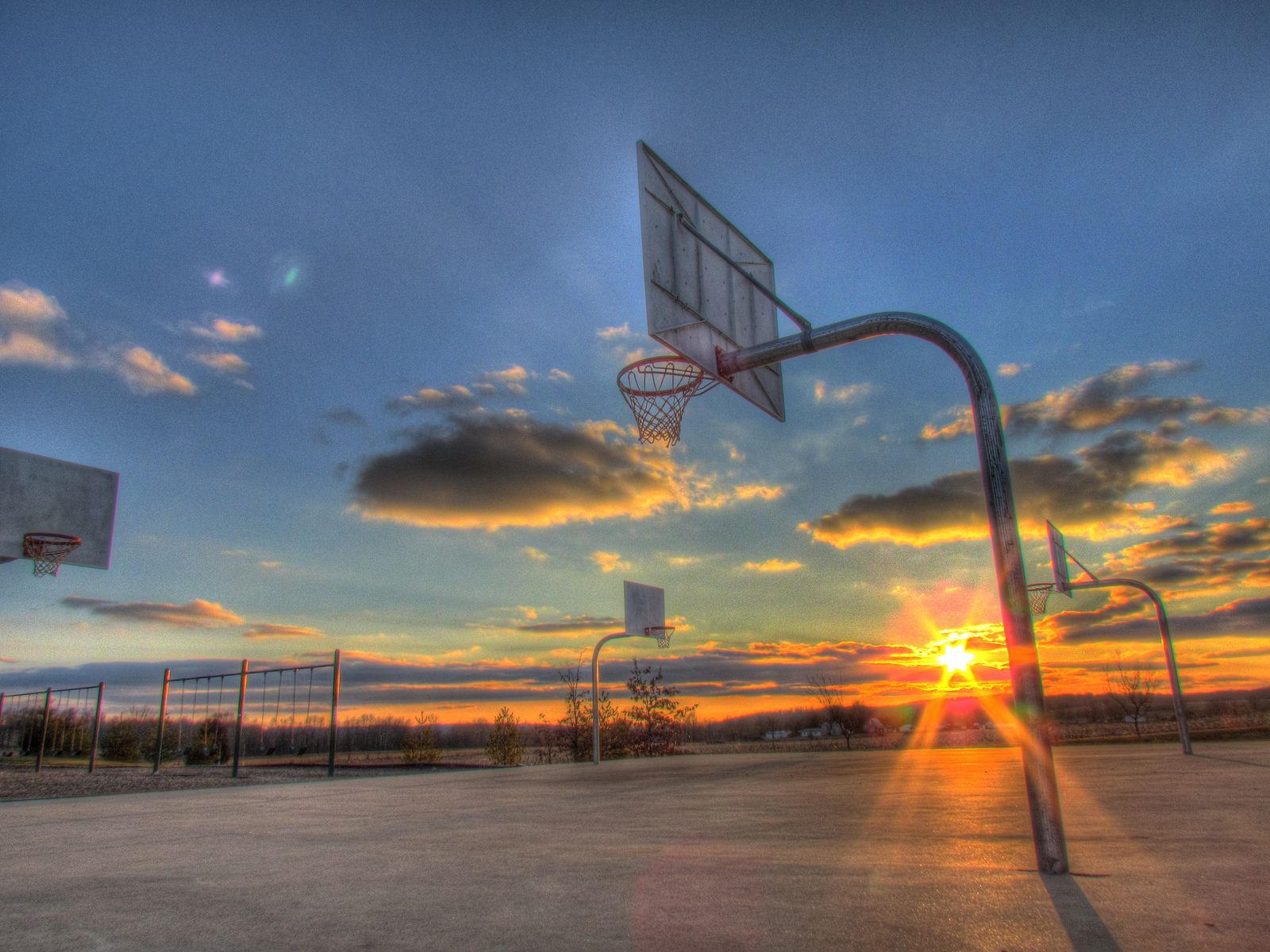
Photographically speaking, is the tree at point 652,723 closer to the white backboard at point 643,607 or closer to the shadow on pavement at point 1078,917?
the white backboard at point 643,607

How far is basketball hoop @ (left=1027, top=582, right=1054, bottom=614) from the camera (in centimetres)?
1655

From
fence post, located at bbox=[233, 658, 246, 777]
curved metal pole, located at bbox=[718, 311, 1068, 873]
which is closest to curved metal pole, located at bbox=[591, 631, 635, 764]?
fence post, located at bbox=[233, 658, 246, 777]

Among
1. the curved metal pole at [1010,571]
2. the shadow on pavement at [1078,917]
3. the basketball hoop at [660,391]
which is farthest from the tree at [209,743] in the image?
the shadow on pavement at [1078,917]

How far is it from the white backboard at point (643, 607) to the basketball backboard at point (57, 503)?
1183 cm

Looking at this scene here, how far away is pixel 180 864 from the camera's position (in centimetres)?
452

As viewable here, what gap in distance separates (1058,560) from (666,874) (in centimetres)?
1462

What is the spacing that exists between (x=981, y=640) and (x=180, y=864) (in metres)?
9.50

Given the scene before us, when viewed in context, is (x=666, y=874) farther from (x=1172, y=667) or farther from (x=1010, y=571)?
(x=1172, y=667)

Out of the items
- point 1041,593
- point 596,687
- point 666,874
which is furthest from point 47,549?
point 1041,593

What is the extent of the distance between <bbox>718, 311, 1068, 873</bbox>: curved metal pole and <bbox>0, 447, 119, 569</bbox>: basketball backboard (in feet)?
54.7

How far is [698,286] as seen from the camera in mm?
6371

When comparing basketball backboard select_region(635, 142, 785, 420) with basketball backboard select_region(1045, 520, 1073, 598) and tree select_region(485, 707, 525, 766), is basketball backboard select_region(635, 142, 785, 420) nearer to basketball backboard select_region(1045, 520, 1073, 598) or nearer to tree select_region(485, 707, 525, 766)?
basketball backboard select_region(1045, 520, 1073, 598)

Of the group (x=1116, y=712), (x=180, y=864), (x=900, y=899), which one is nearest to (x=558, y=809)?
(x=180, y=864)

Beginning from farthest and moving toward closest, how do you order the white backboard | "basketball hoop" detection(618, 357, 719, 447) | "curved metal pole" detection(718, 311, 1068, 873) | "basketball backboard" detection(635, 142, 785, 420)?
the white backboard < "basketball hoop" detection(618, 357, 719, 447) < "basketball backboard" detection(635, 142, 785, 420) < "curved metal pole" detection(718, 311, 1068, 873)
